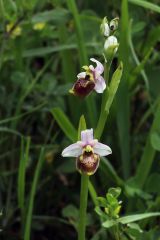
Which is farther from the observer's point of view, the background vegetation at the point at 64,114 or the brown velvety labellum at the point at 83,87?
the background vegetation at the point at 64,114

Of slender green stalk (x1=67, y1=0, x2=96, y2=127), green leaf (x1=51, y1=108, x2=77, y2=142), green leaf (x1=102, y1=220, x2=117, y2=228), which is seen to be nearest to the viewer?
green leaf (x1=102, y1=220, x2=117, y2=228)

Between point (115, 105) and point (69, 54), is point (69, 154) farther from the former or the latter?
point (69, 54)

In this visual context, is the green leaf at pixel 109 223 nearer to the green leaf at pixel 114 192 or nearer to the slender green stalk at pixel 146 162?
the green leaf at pixel 114 192

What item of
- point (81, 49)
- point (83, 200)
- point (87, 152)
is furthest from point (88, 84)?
point (81, 49)

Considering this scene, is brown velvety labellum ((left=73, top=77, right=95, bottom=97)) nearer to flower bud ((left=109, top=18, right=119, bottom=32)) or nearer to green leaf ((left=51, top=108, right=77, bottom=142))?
flower bud ((left=109, top=18, right=119, bottom=32))

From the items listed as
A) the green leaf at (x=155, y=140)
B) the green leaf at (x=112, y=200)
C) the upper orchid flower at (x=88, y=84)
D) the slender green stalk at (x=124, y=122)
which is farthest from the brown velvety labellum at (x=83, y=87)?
the slender green stalk at (x=124, y=122)

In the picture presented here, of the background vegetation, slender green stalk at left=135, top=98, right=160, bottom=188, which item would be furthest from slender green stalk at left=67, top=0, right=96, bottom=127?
slender green stalk at left=135, top=98, right=160, bottom=188

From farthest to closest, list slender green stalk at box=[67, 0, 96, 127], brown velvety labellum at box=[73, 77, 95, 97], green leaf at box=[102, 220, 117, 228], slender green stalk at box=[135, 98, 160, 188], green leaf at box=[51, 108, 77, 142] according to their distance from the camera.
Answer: slender green stalk at box=[67, 0, 96, 127], slender green stalk at box=[135, 98, 160, 188], green leaf at box=[51, 108, 77, 142], green leaf at box=[102, 220, 117, 228], brown velvety labellum at box=[73, 77, 95, 97]
